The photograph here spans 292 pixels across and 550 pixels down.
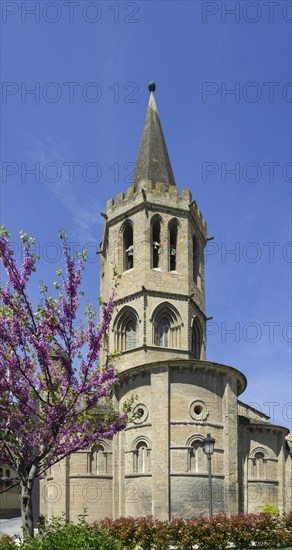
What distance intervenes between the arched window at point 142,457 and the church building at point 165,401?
49 mm

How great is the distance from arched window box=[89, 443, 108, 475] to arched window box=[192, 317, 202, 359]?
8.01 meters

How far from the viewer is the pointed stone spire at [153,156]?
35.5m

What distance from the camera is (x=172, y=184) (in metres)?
35.7

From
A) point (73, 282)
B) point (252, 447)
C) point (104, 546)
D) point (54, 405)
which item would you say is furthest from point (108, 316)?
point (252, 447)

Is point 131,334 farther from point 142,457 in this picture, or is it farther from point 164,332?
point 142,457

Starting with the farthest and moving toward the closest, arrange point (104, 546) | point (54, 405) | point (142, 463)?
1. point (142, 463)
2. point (54, 405)
3. point (104, 546)

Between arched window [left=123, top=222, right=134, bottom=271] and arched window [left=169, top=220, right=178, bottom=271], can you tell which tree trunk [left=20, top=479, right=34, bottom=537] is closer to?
arched window [left=123, top=222, right=134, bottom=271]

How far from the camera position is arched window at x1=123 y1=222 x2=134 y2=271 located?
110 feet

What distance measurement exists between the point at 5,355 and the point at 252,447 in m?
20.2

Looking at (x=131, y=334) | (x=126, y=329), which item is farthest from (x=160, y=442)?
(x=126, y=329)

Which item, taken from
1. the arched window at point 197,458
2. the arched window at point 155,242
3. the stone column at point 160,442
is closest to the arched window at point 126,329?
the arched window at point 155,242

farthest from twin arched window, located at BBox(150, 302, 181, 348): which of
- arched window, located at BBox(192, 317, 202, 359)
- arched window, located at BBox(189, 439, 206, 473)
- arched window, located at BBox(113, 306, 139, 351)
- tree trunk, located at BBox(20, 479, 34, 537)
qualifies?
tree trunk, located at BBox(20, 479, 34, 537)

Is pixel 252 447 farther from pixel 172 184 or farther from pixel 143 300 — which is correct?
pixel 172 184

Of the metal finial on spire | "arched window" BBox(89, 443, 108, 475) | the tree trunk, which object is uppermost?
the metal finial on spire
